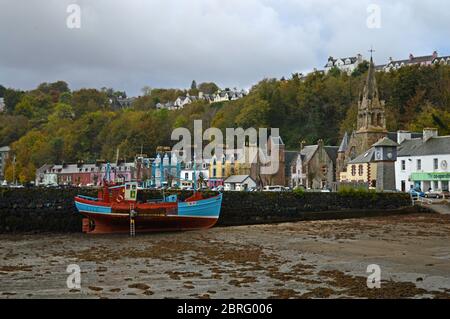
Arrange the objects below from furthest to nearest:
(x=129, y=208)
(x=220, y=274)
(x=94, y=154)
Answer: (x=94, y=154) → (x=129, y=208) → (x=220, y=274)

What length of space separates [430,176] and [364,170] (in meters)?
9.95

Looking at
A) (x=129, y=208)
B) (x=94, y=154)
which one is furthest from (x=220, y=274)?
(x=94, y=154)

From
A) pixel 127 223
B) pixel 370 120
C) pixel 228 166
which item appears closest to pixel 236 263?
pixel 127 223

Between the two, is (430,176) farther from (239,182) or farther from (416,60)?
(416,60)

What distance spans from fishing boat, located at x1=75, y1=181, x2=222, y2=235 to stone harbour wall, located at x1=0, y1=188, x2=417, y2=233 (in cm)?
210

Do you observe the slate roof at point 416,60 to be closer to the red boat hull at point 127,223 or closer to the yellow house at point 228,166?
the yellow house at point 228,166

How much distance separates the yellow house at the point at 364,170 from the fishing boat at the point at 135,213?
2492cm

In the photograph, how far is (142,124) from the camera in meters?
113

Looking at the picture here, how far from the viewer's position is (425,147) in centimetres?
5162

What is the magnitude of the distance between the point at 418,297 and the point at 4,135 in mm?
145334

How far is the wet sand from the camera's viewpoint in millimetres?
14469

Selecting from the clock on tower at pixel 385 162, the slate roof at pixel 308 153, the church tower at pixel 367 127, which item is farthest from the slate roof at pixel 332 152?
the clock on tower at pixel 385 162

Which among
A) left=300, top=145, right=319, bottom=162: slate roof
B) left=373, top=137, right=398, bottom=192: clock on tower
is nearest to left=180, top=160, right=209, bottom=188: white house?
left=300, top=145, right=319, bottom=162: slate roof

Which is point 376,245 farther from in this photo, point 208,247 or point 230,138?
point 230,138
